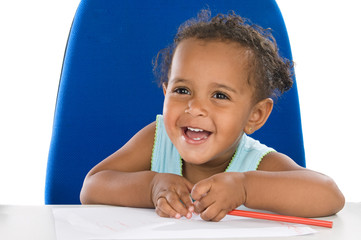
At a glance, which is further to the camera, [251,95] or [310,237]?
[251,95]

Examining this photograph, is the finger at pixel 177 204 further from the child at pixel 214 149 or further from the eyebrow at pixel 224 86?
the eyebrow at pixel 224 86

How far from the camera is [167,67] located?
1262 millimetres

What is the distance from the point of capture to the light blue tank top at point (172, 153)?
1.21 m

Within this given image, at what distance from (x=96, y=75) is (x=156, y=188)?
52cm

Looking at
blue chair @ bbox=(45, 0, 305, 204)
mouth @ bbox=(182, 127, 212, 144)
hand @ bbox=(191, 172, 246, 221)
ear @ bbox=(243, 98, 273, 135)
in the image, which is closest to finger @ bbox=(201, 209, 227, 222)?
hand @ bbox=(191, 172, 246, 221)

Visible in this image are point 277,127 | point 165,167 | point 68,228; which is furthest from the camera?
point 277,127

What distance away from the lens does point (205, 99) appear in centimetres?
102

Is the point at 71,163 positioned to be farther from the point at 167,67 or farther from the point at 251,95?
the point at 251,95

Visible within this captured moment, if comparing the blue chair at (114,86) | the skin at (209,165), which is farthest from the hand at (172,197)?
the blue chair at (114,86)

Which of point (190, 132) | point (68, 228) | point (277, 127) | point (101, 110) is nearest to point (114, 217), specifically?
point (68, 228)

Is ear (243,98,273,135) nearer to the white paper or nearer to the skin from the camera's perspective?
the skin

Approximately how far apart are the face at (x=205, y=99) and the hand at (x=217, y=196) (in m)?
0.16

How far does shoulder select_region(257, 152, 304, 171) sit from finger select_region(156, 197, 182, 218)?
0.33m

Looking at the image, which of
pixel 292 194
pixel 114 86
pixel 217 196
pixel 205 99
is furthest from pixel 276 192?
pixel 114 86
